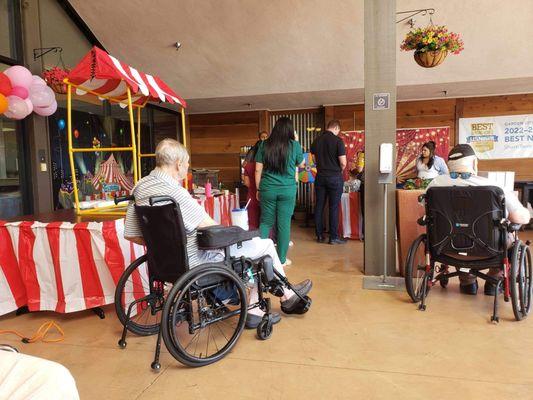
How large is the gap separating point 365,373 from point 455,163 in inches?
61.5

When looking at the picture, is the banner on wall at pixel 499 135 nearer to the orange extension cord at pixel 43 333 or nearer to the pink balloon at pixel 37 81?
the pink balloon at pixel 37 81

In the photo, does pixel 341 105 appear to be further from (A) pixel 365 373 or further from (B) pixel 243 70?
(A) pixel 365 373

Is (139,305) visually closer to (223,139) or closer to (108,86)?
(108,86)

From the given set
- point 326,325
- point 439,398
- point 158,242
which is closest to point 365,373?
point 439,398

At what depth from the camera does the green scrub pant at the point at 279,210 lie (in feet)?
11.8

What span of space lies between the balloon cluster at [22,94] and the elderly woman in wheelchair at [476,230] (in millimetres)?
3731

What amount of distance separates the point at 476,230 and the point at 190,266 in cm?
176

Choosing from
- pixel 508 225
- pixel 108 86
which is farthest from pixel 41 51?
pixel 508 225

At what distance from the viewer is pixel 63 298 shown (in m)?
2.62

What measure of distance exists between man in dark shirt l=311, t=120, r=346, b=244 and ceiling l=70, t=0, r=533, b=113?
44.7 inches

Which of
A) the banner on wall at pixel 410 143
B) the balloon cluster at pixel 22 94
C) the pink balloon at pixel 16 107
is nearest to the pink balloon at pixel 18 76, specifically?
the balloon cluster at pixel 22 94

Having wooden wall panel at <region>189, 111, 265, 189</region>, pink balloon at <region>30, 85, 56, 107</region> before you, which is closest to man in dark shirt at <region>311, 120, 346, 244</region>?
wooden wall panel at <region>189, 111, 265, 189</region>

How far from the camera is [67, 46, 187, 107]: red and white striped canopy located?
2.59m

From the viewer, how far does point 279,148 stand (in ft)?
11.7
